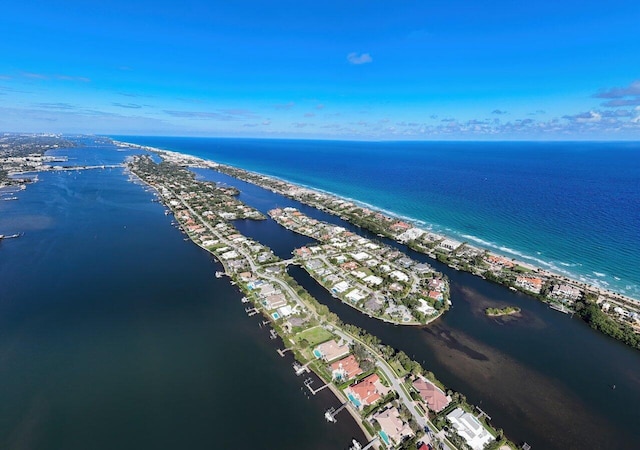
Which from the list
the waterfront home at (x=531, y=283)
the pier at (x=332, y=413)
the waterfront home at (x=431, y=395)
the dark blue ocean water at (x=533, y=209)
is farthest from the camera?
the dark blue ocean water at (x=533, y=209)

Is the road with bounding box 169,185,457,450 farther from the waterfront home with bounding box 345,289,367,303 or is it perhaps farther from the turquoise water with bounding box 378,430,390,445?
the waterfront home with bounding box 345,289,367,303

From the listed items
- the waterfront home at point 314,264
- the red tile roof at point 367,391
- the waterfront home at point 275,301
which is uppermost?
the waterfront home at point 314,264

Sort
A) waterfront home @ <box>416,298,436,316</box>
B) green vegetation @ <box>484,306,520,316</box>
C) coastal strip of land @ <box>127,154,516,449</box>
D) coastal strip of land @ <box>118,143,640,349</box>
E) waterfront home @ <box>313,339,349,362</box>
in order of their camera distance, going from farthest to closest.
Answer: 1. green vegetation @ <box>484,306,520,316</box>
2. waterfront home @ <box>416,298,436,316</box>
3. coastal strip of land @ <box>118,143,640,349</box>
4. waterfront home @ <box>313,339,349,362</box>
5. coastal strip of land @ <box>127,154,516,449</box>

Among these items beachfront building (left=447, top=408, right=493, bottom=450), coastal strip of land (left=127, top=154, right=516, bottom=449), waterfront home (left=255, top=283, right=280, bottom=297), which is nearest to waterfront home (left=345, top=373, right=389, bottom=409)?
coastal strip of land (left=127, top=154, right=516, bottom=449)

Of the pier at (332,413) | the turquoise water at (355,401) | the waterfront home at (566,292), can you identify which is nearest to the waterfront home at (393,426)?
the turquoise water at (355,401)

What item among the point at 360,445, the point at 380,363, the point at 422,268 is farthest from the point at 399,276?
the point at 360,445

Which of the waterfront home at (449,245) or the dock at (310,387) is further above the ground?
the waterfront home at (449,245)

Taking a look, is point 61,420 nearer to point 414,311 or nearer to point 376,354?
point 376,354

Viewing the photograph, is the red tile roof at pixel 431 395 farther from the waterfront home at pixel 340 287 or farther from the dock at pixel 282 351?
the waterfront home at pixel 340 287
